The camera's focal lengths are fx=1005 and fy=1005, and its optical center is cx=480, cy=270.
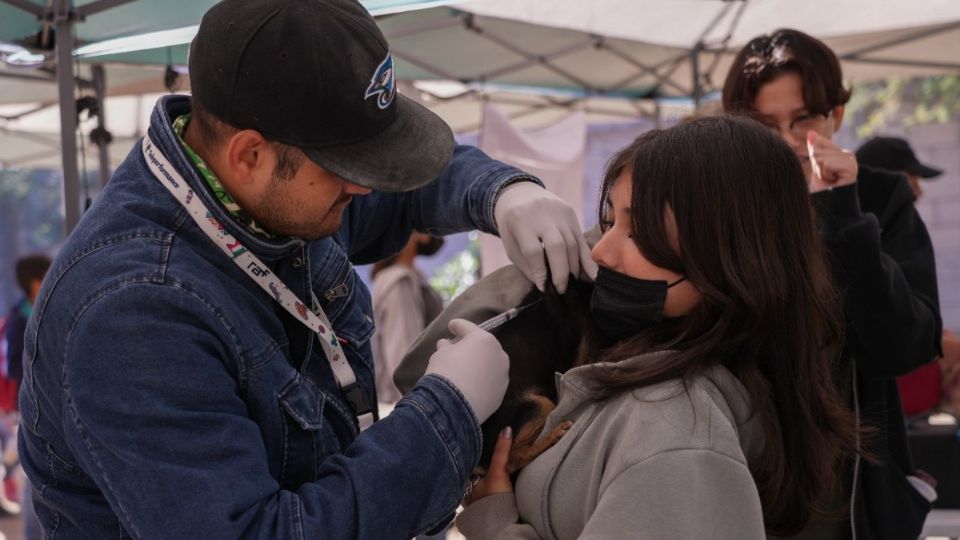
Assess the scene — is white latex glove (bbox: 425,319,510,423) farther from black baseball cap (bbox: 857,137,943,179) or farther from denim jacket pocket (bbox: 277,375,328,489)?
black baseball cap (bbox: 857,137,943,179)

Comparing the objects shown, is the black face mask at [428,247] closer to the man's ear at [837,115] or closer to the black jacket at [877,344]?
the man's ear at [837,115]

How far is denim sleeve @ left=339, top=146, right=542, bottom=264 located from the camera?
1.76m

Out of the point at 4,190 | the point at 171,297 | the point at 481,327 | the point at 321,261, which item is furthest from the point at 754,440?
the point at 4,190

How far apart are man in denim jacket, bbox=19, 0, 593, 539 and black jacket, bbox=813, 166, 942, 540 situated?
80cm

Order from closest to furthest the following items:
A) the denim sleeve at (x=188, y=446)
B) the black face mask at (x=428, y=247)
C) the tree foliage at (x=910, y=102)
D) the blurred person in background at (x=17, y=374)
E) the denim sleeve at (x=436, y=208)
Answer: the denim sleeve at (x=188, y=446) < the denim sleeve at (x=436, y=208) < the blurred person in background at (x=17, y=374) < the black face mask at (x=428, y=247) < the tree foliage at (x=910, y=102)

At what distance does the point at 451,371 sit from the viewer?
1396 mm

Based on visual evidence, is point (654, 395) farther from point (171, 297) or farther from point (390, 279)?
point (390, 279)

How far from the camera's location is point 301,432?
1398 mm

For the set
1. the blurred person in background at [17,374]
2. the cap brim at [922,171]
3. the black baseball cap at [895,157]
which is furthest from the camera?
the blurred person in background at [17,374]

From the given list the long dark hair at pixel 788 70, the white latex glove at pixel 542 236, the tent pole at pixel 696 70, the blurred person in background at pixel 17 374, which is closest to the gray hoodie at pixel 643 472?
the white latex glove at pixel 542 236

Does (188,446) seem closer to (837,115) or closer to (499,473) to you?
(499,473)

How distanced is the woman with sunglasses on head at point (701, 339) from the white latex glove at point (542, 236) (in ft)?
0.33

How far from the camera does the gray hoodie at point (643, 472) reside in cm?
129

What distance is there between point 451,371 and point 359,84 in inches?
16.2
